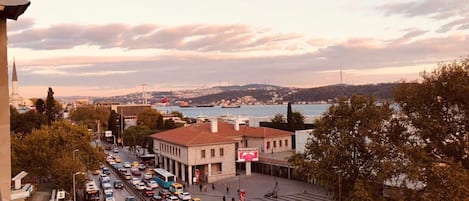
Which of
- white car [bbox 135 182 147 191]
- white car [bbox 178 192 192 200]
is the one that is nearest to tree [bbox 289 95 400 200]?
white car [bbox 178 192 192 200]

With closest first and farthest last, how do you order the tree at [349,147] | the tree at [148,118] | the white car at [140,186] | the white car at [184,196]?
1. the tree at [349,147]
2. the white car at [184,196]
3. the white car at [140,186]
4. the tree at [148,118]

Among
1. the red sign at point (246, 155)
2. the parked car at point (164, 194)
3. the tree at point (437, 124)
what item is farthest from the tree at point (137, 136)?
the tree at point (437, 124)

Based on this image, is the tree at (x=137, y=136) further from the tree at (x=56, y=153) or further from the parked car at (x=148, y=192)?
the parked car at (x=148, y=192)

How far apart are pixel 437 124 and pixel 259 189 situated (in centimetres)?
2625

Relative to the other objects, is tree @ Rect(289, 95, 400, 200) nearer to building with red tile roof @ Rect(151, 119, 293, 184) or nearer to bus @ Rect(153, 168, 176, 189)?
bus @ Rect(153, 168, 176, 189)

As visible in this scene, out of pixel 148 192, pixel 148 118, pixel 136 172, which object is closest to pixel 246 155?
pixel 148 192

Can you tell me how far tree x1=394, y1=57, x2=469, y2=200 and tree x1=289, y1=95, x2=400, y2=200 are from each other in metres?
3.19

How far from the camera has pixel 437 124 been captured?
76.5 feet

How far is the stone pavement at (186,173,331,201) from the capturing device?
42.5 metres

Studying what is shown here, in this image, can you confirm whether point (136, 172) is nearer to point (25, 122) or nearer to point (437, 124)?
point (25, 122)

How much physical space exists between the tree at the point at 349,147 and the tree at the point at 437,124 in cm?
319

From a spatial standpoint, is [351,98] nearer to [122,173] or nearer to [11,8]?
[11,8]

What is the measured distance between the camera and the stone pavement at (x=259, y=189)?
4253 cm

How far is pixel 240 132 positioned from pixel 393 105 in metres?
36.1
